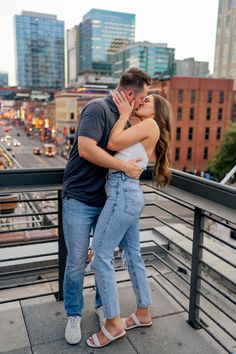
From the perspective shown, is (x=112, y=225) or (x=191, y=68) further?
(x=191, y=68)

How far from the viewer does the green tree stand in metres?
31.6

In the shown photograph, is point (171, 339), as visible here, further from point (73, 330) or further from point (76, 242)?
point (76, 242)

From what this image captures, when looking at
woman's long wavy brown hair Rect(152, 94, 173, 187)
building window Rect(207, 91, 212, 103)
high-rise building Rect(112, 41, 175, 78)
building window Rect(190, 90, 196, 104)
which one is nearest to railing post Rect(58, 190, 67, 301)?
woman's long wavy brown hair Rect(152, 94, 173, 187)

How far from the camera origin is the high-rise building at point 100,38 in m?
175

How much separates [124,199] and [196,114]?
48.0 m

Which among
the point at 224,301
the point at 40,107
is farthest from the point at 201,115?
the point at 40,107

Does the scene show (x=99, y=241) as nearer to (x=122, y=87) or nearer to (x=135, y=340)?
(x=135, y=340)

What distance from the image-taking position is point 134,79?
2.20 meters

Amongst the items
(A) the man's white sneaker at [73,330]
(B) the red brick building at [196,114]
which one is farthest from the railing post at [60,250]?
(B) the red brick building at [196,114]

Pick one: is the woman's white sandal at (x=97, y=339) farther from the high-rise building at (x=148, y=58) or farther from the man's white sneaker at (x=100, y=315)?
the high-rise building at (x=148, y=58)

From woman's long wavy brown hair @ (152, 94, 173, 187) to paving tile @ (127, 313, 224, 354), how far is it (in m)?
1.15

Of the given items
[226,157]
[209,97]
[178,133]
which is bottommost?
[226,157]

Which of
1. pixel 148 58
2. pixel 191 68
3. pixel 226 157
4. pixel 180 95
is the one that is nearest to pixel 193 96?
pixel 180 95

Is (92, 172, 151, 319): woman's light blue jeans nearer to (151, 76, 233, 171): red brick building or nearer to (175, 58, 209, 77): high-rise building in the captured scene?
(151, 76, 233, 171): red brick building
